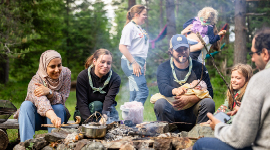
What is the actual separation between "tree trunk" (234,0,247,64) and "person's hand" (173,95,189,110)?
15.1 ft

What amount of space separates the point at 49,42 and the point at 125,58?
7121 mm

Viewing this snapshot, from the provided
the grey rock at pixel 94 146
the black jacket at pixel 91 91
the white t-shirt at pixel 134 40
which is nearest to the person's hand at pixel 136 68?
the white t-shirt at pixel 134 40

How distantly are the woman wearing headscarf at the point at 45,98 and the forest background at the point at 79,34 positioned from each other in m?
2.19

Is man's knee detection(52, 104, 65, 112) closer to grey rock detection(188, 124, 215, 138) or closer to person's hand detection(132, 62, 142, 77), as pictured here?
person's hand detection(132, 62, 142, 77)

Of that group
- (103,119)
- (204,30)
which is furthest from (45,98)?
(204,30)

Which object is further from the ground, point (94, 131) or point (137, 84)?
point (137, 84)

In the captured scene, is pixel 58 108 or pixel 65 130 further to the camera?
pixel 58 108

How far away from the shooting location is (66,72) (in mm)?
3902

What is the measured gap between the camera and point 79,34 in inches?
538

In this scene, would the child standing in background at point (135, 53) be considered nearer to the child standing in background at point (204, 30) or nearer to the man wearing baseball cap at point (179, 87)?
the man wearing baseball cap at point (179, 87)

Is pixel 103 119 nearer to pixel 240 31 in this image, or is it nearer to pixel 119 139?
pixel 119 139

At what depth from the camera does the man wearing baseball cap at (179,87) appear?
3.61m

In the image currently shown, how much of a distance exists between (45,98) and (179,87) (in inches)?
70.3

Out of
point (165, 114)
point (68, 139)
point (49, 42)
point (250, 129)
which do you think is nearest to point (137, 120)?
point (165, 114)
